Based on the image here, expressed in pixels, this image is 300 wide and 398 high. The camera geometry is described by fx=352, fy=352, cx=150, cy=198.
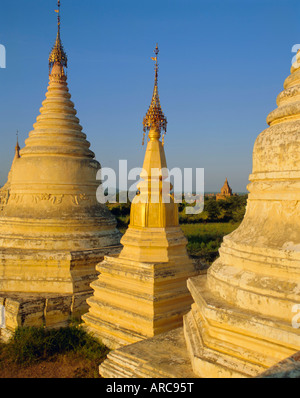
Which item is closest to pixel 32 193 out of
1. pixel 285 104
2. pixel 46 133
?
pixel 46 133

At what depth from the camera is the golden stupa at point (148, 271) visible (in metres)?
6.50

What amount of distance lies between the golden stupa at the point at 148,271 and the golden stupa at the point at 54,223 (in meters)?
1.53

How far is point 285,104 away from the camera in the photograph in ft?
14.4

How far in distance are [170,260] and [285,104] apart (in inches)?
151

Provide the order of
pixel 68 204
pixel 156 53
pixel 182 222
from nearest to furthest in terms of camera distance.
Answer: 1. pixel 156 53
2. pixel 68 204
3. pixel 182 222

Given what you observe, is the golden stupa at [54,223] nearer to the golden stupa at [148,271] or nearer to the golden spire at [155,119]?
the golden stupa at [148,271]

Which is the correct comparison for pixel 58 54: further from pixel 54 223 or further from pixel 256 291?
pixel 256 291

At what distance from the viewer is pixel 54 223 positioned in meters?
9.49

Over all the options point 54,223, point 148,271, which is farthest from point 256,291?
point 54,223

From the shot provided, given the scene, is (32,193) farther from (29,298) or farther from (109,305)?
(109,305)

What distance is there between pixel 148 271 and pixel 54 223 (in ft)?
12.8

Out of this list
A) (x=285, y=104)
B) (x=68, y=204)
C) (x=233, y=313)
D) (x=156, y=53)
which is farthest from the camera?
(x=68, y=204)

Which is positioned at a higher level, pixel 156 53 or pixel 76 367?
pixel 156 53

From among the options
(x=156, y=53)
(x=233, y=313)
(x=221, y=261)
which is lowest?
(x=233, y=313)
